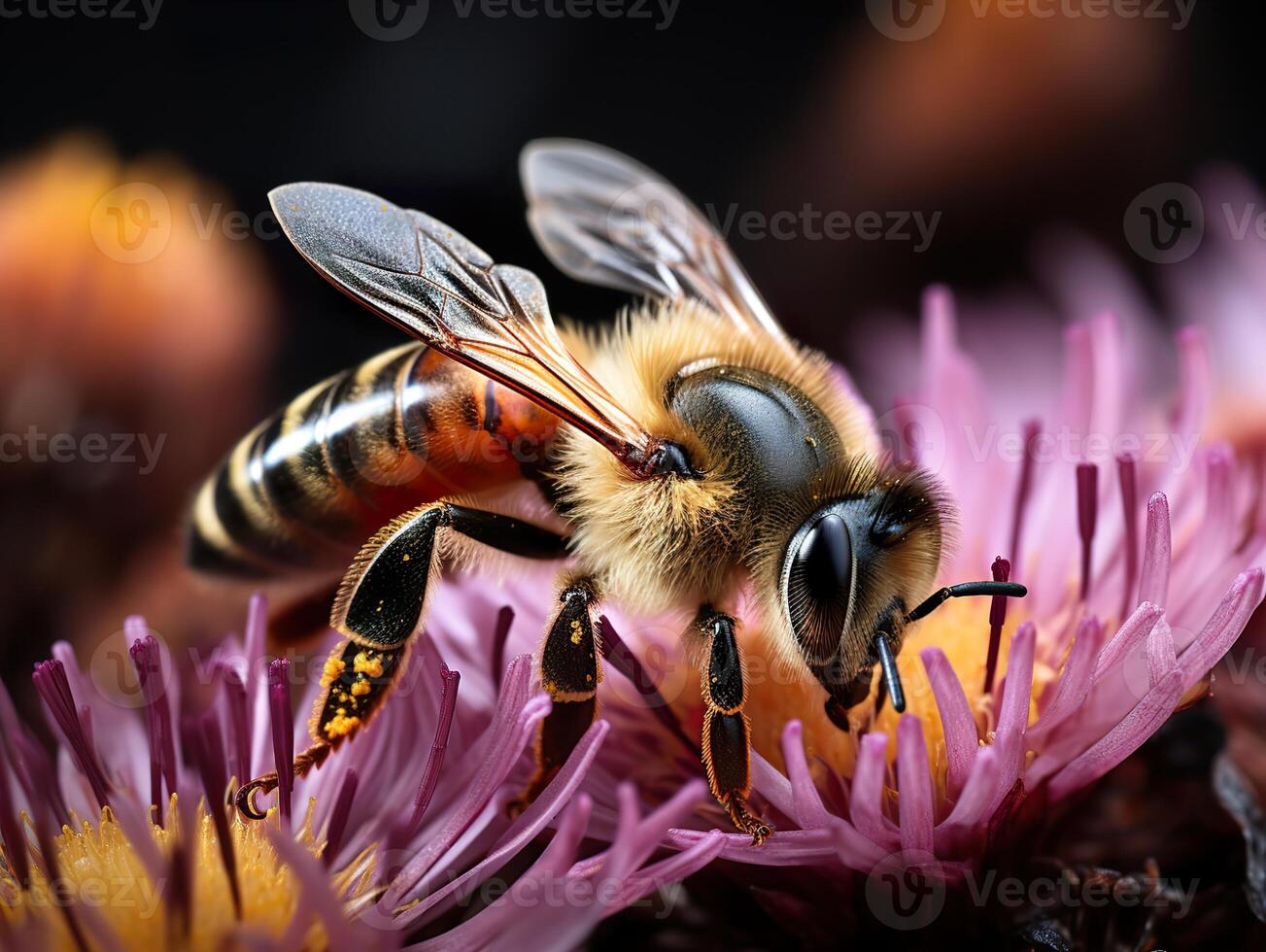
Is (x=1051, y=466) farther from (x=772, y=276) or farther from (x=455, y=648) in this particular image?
Result: (x=772, y=276)

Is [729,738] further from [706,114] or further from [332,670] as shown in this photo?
[706,114]

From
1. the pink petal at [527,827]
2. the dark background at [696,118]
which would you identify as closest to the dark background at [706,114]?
the dark background at [696,118]

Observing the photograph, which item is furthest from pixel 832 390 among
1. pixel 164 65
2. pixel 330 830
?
pixel 164 65

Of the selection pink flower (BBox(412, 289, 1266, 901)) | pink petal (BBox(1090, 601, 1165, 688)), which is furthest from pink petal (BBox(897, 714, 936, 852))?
pink petal (BBox(1090, 601, 1165, 688))

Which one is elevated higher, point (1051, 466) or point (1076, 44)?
Result: point (1076, 44)

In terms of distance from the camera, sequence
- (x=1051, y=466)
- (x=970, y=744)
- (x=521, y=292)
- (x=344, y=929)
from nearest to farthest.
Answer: (x=344, y=929), (x=970, y=744), (x=521, y=292), (x=1051, y=466)

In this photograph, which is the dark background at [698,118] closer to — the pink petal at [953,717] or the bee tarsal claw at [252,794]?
the bee tarsal claw at [252,794]
